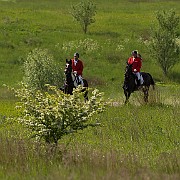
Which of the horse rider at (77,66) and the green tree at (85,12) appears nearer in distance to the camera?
the horse rider at (77,66)

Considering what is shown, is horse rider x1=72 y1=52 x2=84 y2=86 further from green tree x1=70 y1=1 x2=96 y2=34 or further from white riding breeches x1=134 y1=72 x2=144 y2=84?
green tree x1=70 y1=1 x2=96 y2=34

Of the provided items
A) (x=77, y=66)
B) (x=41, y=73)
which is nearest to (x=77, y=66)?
(x=77, y=66)

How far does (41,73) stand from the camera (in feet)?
128

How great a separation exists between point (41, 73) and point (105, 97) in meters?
10.4

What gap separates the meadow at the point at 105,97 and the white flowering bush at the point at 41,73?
6.91ft

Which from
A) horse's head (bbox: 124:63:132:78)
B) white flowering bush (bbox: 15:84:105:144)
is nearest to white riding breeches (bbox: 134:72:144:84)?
horse's head (bbox: 124:63:132:78)

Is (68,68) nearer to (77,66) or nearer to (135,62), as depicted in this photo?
(77,66)

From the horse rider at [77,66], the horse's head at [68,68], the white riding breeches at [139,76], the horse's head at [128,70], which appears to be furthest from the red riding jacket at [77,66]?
the white riding breeches at [139,76]

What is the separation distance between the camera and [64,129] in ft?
37.3

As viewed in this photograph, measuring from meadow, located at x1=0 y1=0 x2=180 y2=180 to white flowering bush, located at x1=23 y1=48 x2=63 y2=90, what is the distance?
2.10 meters

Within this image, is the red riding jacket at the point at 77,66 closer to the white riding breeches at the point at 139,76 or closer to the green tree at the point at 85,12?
the white riding breeches at the point at 139,76

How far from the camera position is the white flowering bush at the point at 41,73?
38906mm

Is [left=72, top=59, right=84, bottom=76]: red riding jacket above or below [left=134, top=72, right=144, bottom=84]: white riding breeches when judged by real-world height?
above

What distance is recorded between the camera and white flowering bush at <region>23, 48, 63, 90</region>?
3891 centimetres
